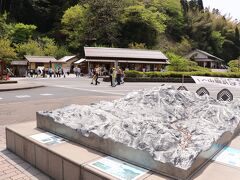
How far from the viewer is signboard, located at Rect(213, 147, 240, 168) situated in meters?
3.20

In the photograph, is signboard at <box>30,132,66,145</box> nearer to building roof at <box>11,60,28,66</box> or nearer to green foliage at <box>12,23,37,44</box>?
building roof at <box>11,60,28,66</box>

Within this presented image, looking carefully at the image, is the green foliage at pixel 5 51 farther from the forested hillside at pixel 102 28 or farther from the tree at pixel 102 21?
the tree at pixel 102 21

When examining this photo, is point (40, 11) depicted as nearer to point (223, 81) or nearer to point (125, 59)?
point (125, 59)

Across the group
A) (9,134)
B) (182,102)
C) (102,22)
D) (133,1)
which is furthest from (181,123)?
(133,1)

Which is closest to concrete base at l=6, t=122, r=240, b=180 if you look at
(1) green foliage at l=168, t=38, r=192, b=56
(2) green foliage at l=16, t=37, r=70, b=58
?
(2) green foliage at l=16, t=37, r=70, b=58

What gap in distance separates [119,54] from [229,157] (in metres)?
30.7

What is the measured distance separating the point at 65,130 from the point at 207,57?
5430 centimetres

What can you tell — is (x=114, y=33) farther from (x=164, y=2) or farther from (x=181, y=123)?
(x=181, y=123)

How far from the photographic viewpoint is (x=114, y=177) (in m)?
2.74

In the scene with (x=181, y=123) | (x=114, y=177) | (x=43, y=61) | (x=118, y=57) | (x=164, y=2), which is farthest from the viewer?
(x=164, y=2)

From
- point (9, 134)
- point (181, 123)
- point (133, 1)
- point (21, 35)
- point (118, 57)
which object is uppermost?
point (133, 1)

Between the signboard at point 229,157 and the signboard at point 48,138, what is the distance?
2.32 meters

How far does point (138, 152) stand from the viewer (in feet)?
10.0

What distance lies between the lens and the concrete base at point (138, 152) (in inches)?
109
